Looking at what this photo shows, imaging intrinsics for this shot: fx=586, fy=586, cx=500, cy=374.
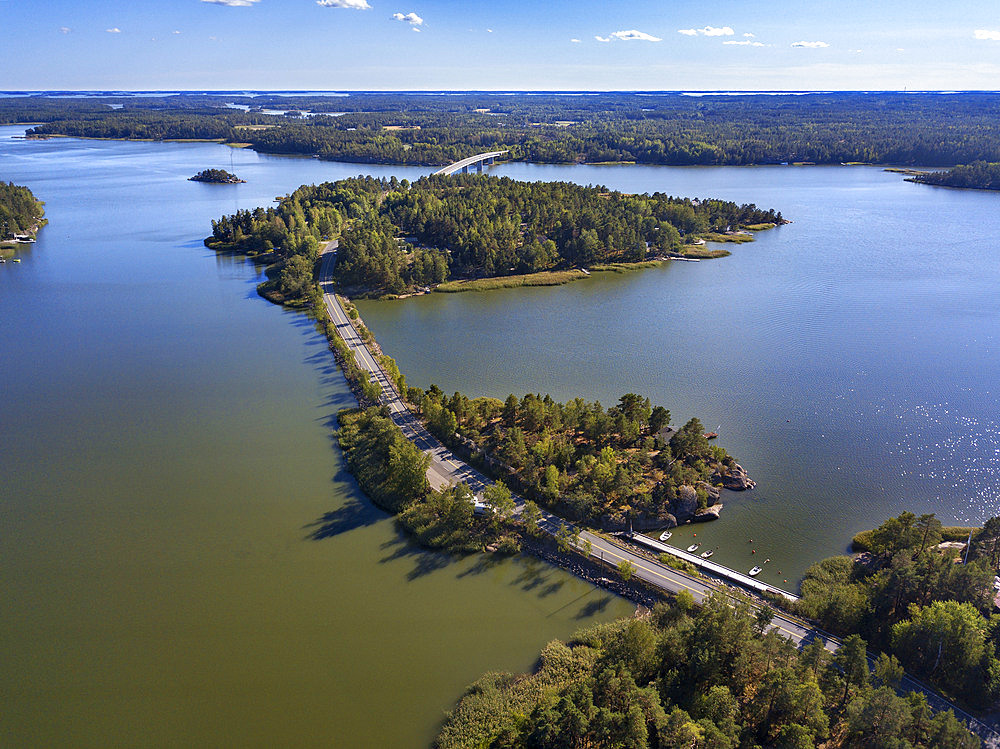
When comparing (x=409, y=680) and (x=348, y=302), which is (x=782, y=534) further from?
(x=348, y=302)

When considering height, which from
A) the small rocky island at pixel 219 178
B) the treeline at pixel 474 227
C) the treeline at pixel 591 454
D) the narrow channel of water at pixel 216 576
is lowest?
the narrow channel of water at pixel 216 576

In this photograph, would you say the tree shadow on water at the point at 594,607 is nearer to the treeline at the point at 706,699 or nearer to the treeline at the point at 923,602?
the treeline at the point at 706,699

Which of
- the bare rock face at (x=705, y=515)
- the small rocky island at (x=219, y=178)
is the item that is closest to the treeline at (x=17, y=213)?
the small rocky island at (x=219, y=178)

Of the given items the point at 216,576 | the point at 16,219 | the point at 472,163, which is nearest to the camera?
the point at 216,576

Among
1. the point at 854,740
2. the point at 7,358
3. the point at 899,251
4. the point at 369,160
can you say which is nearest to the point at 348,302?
the point at 7,358

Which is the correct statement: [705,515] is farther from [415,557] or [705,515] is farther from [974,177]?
[974,177]

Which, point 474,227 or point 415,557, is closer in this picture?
point 415,557

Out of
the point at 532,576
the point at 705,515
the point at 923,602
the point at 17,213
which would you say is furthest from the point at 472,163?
the point at 923,602
